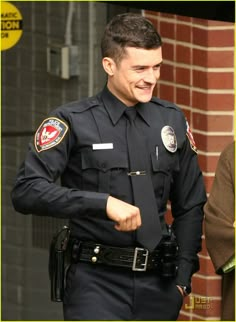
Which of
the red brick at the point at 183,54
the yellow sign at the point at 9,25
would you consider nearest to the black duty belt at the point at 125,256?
the red brick at the point at 183,54

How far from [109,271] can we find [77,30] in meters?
2.66

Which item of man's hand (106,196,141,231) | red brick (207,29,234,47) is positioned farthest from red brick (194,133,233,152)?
man's hand (106,196,141,231)

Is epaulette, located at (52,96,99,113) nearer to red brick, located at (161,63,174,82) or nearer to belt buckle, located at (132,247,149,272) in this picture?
belt buckle, located at (132,247,149,272)

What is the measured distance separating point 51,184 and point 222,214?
0.74m

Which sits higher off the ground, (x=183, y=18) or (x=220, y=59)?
(x=183, y=18)

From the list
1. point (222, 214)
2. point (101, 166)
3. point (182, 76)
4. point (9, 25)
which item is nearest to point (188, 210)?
point (222, 214)

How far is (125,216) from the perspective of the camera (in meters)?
5.68

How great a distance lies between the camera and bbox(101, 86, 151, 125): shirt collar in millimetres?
6160

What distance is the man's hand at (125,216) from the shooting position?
5684 mm

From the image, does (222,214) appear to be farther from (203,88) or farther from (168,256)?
(203,88)

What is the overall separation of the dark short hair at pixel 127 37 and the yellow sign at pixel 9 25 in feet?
7.58

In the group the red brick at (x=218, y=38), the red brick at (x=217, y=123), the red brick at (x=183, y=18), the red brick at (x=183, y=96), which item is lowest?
the red brick at (x=217, y=123)

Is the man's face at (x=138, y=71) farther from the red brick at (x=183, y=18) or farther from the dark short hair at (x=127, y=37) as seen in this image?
the red brick at (x=183, y=18)

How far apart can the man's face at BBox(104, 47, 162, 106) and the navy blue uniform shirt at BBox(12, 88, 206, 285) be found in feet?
0.49
